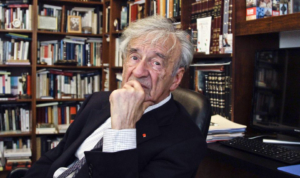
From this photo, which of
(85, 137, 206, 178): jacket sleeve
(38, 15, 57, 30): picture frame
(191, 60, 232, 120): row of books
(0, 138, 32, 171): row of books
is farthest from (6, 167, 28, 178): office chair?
(38, 15, 57, 30): picture frame

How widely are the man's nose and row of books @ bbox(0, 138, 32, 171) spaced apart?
2.79 metres

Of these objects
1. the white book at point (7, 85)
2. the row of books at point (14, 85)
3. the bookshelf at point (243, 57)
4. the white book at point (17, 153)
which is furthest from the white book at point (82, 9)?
the bookshelf at point (243, 57)

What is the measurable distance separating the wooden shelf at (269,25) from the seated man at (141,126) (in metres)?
0.64

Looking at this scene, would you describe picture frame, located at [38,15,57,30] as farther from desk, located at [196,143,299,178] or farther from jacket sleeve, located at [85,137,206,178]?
jacket sleeve, located at [85,137,206,178]

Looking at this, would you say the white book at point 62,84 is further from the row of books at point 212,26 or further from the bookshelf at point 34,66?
the row of books at point 212,26

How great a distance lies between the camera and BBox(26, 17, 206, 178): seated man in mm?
1083

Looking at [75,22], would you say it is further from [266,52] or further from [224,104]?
[266,52]

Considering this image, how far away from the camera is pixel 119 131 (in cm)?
110

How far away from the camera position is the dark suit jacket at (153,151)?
105 cm

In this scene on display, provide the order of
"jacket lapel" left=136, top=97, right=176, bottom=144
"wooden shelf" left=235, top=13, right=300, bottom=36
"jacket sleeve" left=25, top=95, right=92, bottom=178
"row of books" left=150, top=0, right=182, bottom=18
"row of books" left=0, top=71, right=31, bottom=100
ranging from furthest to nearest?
"row of books" left=0, top=71, right=31, bottom=100 < "row of books" left=150, top=0, right=182, bottom=18 < "wooden shelf" left=235, top=13, right=300, bottom=36 < "jacket sleeve" left=25, top=95, right=92, bottom=178 < "jacket lapel" left=136, top=97, right=176, bottom=144

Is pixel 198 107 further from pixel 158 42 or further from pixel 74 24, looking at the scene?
pixel 74 24

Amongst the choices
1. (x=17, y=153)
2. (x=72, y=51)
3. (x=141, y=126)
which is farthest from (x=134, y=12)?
(x=141, y=126)

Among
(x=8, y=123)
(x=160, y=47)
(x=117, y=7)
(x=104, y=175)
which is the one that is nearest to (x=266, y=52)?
(x=160, y=47)

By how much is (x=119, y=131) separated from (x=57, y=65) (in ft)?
9.82
